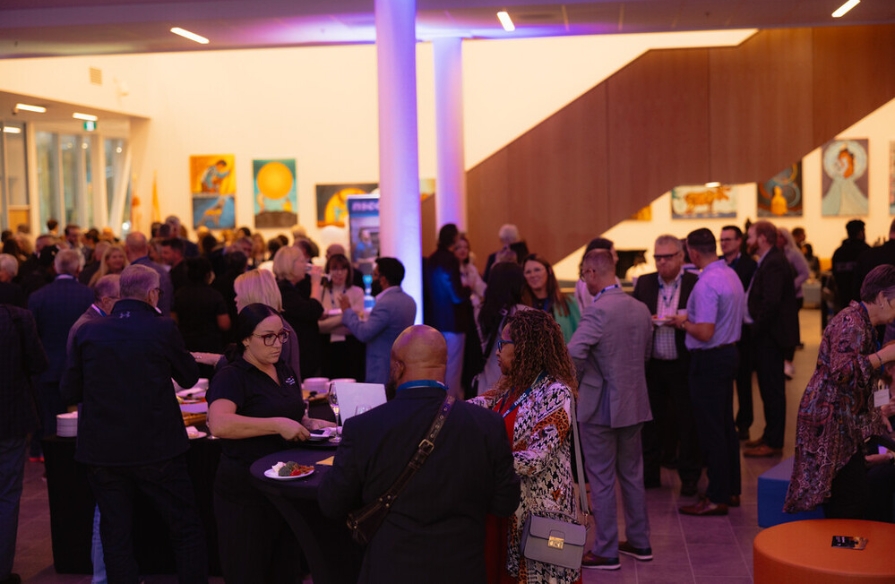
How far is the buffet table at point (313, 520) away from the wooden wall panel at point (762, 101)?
864 cm

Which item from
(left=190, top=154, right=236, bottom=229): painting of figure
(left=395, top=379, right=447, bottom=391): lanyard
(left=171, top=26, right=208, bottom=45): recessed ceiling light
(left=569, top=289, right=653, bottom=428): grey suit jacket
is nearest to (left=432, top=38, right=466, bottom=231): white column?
(left=171, top=26, right=208, bottom=45): recessed ceiling light

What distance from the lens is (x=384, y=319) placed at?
21.8ft

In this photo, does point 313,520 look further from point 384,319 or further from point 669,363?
point 669,363

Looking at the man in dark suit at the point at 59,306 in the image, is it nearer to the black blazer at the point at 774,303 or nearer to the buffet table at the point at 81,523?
the buffet table at the point at 81,523

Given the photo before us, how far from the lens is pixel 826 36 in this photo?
11.2 m

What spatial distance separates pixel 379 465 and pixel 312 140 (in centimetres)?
1508

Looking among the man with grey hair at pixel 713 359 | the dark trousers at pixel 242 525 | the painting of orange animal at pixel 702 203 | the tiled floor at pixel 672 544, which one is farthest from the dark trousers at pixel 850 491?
the painting of orange animal at pixel 702 203

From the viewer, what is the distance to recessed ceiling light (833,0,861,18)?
952cm

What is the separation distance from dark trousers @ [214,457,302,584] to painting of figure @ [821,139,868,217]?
1548cm

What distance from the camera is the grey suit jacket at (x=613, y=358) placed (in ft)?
16.7

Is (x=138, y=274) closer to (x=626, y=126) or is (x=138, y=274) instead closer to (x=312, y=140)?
(x=626, y=126)

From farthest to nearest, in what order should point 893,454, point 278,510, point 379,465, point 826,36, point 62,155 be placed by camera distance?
1. point 62,155
2. point 826,36
3. point 893,454
4. point 278,510
5. point 379,465

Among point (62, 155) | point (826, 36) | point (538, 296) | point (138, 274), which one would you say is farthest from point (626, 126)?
point (62, 155)

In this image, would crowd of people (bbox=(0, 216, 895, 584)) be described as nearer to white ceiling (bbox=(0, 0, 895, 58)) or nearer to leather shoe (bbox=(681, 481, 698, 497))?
leather shoe (bbox=(681, 481, 698, 497))
